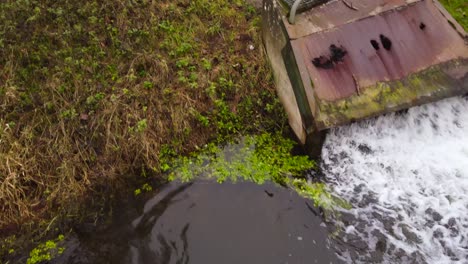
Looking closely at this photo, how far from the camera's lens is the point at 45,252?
438 centimetres

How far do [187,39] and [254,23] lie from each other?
46.7 inches

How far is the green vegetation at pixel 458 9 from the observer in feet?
21.0

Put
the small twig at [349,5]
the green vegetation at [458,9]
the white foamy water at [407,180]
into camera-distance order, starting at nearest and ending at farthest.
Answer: the white foamy water at [407,180] < the small twig at [349,5] < the green vegetation at [458,9]

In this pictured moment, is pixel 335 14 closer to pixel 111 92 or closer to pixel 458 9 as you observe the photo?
pixel 458 9

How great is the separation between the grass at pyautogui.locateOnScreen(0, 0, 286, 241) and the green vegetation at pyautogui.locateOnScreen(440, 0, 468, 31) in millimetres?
3199

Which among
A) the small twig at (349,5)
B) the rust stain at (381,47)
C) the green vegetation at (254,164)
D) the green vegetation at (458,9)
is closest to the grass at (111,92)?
the green vegetation at (254,164)

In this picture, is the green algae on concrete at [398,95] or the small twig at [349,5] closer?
the green algae on concrete at [398,95]

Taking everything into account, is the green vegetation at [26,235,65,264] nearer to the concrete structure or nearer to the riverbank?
the riverbank

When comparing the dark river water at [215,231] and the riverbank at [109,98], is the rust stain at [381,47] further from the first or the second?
the dark river water at [215,231]

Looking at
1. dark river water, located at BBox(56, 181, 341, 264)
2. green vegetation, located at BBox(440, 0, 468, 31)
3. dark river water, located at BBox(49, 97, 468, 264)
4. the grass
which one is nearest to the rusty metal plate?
the grass

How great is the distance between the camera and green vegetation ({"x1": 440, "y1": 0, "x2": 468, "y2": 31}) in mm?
6414

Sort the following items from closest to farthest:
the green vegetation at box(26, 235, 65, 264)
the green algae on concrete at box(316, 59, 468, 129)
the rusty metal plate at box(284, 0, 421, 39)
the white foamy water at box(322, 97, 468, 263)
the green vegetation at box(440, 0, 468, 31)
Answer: the white foamy water at box(322, 97, 468, 263), the green vegetation at box(26, 235, 65, 264), the green algae on concrete at box(316, 59, 468, 129), the rusty metal plate at box(284, 0, 421, 39), the green vegetation at box(440, 0, 468, 31)

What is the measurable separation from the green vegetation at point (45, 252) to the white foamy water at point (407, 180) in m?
3.21

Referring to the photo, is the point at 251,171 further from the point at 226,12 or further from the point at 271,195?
the point at 226,12
